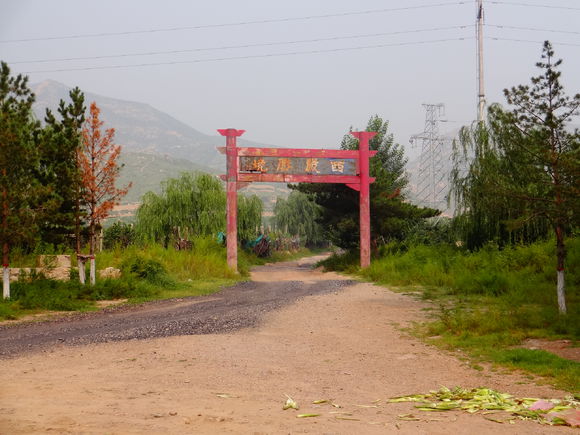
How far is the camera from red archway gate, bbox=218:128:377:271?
23.5 m

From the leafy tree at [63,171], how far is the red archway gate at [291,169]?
25.8 feet

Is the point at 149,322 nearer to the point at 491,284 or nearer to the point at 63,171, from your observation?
the point at 63,171

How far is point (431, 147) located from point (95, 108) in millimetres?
49564

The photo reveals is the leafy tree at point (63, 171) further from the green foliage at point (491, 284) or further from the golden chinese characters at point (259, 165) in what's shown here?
the green foliage at point (491, 284)

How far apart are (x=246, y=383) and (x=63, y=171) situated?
36.7 feet

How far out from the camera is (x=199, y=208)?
33469mm

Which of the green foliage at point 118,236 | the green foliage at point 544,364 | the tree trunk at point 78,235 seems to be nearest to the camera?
the green foliage at point 544,364

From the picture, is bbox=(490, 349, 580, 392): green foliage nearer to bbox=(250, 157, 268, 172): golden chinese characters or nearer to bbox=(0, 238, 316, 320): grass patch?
bbox=(0, 238, 316, 320): grass patch

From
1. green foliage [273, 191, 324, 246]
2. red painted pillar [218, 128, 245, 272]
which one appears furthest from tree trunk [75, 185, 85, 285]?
green foliage [273, 191, 324, 246]

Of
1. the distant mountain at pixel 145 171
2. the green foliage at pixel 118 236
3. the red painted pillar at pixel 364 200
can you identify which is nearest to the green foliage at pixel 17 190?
the red painted pillar at pixel 364 200

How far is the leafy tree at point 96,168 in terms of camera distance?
635 inches

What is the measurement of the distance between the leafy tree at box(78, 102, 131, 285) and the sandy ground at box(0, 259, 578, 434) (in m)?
7.87

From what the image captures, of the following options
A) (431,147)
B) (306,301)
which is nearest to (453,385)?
(306,301)

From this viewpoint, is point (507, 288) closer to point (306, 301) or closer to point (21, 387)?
point (306, 301)
